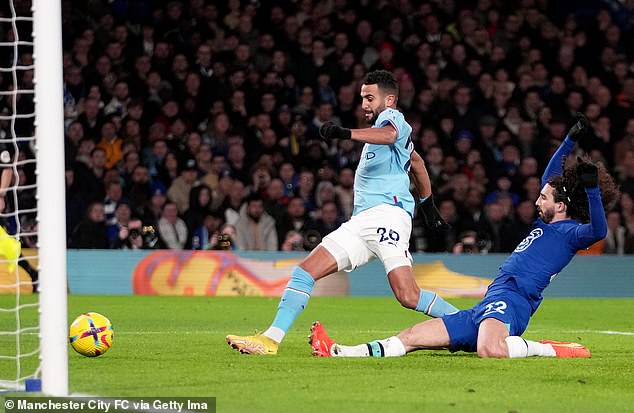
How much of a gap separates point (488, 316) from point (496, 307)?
8 centimetres

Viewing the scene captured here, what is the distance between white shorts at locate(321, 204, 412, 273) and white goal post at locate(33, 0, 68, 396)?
2.90 meters

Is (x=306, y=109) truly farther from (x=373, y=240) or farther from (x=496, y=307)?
(x=496, y=307)

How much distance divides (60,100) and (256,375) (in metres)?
1.97

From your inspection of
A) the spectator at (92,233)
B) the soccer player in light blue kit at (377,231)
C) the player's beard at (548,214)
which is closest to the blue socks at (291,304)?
the soccer player in light blue kit at (377,231)

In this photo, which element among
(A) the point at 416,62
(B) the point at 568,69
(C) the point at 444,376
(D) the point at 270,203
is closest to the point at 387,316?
(D) the point at 270,203

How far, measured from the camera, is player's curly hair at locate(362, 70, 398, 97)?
8.22m

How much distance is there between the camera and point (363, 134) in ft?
24.7

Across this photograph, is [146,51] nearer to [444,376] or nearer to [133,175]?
[133,175]

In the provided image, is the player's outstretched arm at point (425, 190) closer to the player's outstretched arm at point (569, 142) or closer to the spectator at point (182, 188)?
the player's outstretched arm at point (569, 142)

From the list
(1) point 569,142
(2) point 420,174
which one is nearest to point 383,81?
(2) point 420,174

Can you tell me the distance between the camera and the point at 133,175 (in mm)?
15938

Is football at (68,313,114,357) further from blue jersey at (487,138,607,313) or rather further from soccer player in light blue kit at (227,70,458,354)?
blue jersey at (487,138,607,313)

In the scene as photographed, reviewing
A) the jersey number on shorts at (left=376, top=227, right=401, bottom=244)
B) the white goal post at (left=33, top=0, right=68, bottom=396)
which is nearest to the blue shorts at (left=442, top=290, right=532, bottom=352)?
the jersey number on shorts at (left=376, top=227, right=401, bottom=244)

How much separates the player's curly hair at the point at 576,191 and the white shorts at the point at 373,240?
1098 millimetres
